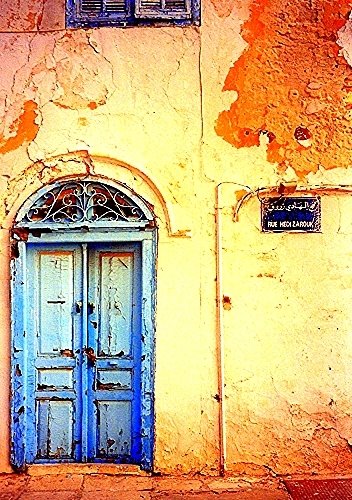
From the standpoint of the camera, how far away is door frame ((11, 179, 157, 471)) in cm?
514

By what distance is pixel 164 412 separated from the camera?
5.15 metres

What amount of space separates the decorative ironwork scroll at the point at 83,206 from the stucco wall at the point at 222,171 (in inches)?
5.2

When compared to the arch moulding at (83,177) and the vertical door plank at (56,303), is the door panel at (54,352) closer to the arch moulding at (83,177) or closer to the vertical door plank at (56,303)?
the vertical door plank at (56,303)

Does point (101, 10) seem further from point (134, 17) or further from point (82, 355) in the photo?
point (82, 355)

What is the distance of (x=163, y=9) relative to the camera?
5.36m

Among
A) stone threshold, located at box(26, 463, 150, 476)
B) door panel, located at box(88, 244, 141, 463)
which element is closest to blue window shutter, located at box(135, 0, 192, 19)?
door panel, located at box(88, 244, 141, 463)

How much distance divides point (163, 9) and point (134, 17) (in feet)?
0.92

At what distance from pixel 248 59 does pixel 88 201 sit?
1941 mm

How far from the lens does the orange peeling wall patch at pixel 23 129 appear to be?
5.24 metres

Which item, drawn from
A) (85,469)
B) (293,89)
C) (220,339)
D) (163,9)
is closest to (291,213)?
(293,89)

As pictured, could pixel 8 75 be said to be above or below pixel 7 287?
above

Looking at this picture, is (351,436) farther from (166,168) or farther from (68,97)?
(68,97)

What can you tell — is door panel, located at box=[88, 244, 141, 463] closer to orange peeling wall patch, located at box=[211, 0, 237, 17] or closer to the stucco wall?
the stucco wall

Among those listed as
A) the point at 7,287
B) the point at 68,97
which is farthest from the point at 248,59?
the point at 7,287
